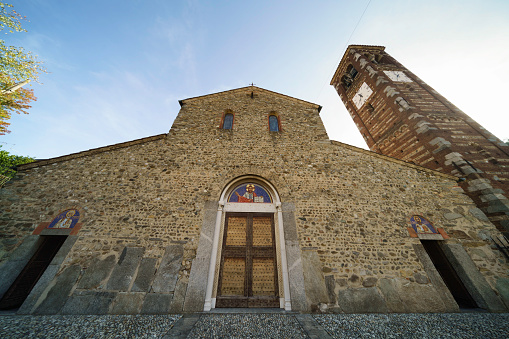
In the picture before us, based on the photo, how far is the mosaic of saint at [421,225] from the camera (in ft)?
16.9

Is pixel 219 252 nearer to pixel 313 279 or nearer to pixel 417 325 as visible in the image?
pixel 313 279

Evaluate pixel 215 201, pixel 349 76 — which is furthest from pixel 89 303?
pixel 349 76

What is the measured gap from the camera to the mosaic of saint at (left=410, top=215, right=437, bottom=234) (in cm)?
516

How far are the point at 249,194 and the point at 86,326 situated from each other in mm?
4379

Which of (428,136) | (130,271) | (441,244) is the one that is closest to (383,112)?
(428,136)

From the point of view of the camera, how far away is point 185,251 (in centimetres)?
440

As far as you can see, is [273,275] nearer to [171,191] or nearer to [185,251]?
[185,251]

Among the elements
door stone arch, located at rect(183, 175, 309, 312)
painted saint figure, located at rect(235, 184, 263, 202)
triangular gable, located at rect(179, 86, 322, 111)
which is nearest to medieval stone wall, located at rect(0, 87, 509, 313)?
door stone arch, located at rect(183, 175, 309, 312)

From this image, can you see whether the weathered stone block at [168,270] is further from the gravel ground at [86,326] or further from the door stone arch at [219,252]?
the gravel ground at [86,326]

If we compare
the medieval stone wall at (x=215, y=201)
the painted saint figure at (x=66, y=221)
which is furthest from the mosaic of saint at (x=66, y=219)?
the medieval stone wall at (x=215, y=201)

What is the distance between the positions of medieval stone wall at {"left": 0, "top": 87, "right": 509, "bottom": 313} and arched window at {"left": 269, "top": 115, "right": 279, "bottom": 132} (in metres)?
0.38

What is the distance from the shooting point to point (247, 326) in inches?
120

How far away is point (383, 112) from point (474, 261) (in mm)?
8008

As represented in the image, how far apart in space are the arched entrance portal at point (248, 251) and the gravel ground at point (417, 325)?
1328 mm
